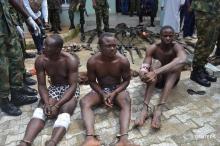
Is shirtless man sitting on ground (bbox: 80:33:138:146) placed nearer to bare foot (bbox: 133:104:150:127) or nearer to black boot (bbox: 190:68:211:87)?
bare foot (bbox: 133:104:150:127)

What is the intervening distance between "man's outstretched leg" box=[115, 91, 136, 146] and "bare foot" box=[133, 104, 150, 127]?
0.15 m

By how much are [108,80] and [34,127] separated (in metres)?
1.18

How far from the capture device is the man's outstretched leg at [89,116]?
3.18m

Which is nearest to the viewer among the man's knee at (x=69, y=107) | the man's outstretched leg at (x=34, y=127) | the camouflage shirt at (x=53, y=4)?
the man's outstretched leg at (x=34, y=127)

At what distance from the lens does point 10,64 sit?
13.7 ft

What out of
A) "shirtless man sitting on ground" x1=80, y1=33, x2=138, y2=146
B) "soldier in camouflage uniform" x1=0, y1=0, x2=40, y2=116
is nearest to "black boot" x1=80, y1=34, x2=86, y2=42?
"soldier in camouflage uniform" x1=0, y1=0, x2=40, y2=116

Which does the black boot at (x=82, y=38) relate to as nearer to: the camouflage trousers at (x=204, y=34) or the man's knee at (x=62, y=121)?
the camouflage trousers at (x=204, y=34)

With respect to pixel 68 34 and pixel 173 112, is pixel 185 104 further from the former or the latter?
pixel 68 34

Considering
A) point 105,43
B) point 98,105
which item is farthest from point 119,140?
point 105,43

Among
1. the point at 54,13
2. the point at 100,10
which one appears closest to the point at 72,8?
the point at 54,13

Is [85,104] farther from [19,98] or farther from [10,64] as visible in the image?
[10,64]

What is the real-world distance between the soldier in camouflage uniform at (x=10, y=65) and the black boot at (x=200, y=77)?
8.65 ft

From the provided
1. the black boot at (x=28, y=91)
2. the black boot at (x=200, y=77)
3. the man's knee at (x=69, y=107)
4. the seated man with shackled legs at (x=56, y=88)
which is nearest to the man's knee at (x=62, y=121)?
the seated man with shackled legs at (x=56, y=88)

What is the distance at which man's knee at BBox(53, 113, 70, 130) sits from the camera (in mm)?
3400
